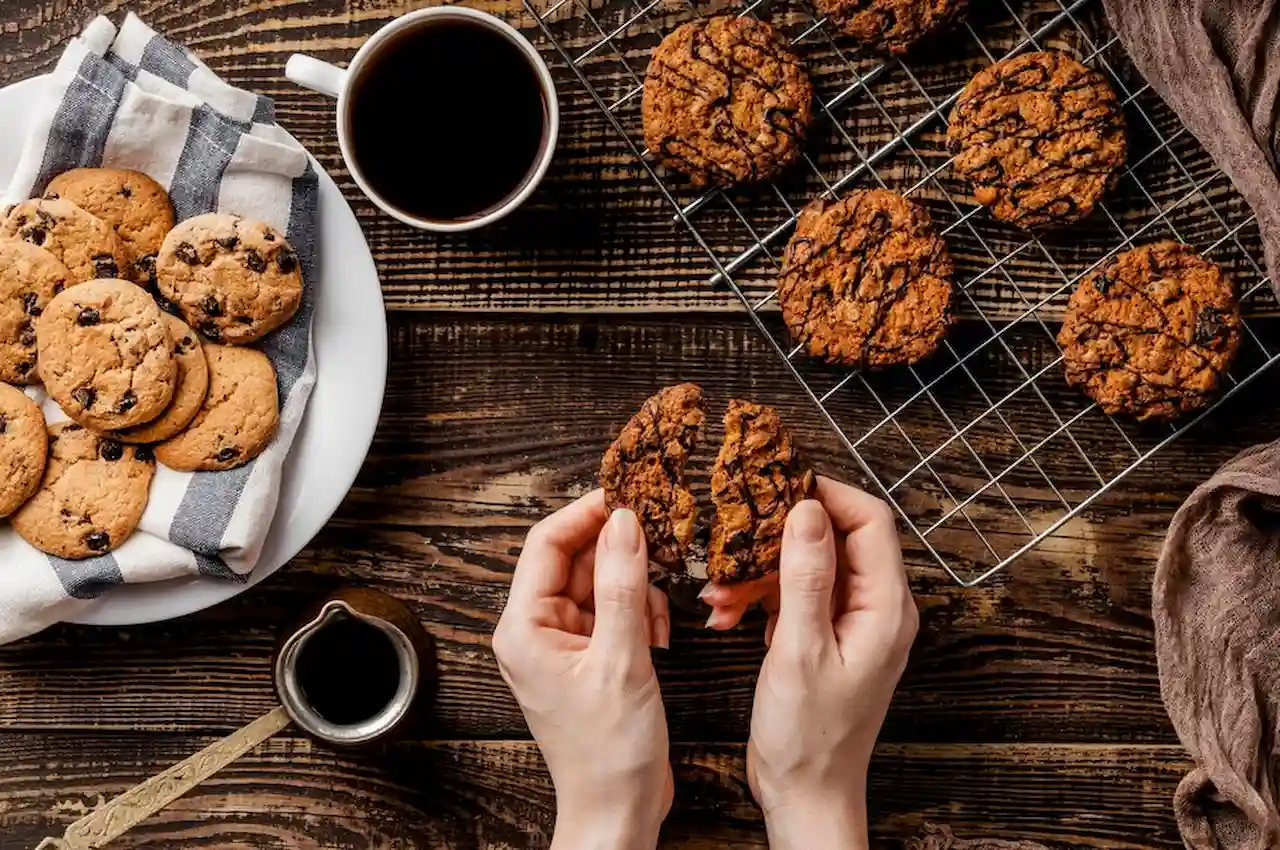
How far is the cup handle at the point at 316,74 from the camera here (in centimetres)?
130

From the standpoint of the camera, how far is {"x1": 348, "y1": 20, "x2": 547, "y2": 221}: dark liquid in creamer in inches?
52.9

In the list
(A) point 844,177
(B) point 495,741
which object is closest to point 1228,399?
(A) point 844,177

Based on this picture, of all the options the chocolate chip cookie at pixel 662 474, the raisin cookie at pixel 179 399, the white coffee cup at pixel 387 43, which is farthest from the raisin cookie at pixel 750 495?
the raisin cookie at pixel 179 399

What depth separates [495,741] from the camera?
1576 millimetres

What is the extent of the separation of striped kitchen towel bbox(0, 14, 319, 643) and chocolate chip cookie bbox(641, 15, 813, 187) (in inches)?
18.3

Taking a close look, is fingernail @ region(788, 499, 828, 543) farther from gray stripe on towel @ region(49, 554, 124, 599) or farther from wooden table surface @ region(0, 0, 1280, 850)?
gray stripe on towel @ region(49, 554, 124, 599)

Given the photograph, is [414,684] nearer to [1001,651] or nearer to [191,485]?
[191,485]

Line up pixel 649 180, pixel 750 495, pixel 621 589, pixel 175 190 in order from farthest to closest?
pixel 649 180, pixel 175 190, pixel 750 495, pixel 621 589

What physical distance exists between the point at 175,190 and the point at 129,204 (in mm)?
57

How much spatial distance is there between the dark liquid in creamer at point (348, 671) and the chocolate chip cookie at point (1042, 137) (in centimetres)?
99

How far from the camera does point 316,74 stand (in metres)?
1.30

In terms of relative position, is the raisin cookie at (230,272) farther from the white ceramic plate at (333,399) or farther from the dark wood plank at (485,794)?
the dark wood plank at (485,794)

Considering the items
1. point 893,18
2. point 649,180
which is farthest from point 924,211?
point 649,180

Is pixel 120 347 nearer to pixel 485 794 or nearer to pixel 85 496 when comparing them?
pixel 85 496
